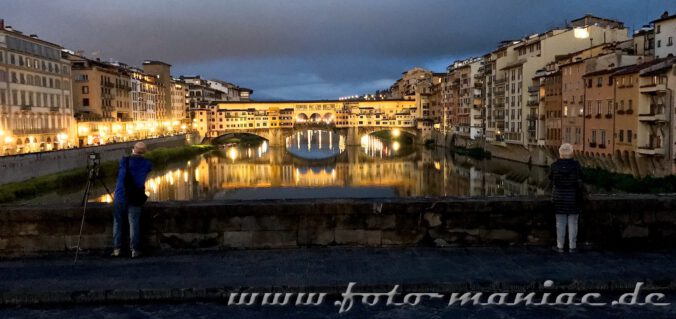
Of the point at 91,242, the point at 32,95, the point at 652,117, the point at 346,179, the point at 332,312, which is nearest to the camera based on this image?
the point at 332,312

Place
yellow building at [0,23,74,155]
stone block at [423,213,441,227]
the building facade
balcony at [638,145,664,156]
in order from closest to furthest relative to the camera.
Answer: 1. stone block at [423,213,441,227]
2. balcony at [638,145,664,156]
3. the building facade
4. yellow building at [0,23,74,155]

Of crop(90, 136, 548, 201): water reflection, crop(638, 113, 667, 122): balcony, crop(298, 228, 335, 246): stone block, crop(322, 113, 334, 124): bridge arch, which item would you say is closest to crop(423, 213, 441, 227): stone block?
crop(298, 228, 335, 246): stone block

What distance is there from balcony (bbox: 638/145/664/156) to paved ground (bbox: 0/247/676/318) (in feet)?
100

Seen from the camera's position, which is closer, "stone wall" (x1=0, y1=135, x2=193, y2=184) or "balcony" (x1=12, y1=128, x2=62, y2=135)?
"stone wall" (x1=0, y1=135, x2=193, y2=184)

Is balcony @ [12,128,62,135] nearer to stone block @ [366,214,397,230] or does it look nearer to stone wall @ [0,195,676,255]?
stone wall @ [0,195,676,255]

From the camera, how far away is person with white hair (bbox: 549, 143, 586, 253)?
7156 millimetres

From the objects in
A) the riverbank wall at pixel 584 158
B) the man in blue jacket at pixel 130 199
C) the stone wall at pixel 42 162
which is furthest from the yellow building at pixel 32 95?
the man in blue jacket at pixel 130 199

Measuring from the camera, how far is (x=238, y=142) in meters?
120

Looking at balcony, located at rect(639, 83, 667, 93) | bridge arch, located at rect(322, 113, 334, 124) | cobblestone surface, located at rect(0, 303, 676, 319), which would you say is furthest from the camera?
bridge arch, located at rect(322, 113, 334, 124)

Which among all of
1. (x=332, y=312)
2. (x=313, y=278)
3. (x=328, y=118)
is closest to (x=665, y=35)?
(x=313, y=278)

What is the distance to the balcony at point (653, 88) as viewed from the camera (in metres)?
32.8

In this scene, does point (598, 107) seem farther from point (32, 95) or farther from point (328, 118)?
point (328, 118)

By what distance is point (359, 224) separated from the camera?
7.53 meters

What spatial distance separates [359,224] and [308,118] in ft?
412
